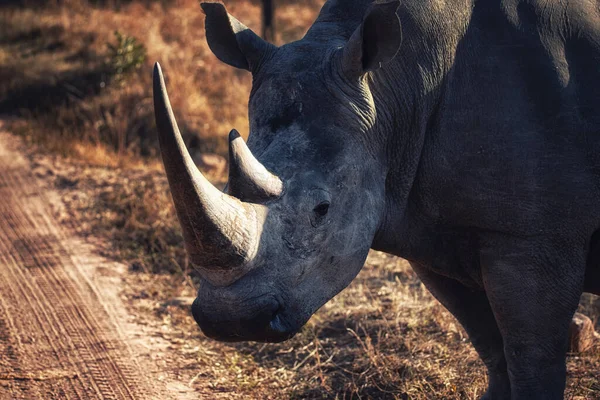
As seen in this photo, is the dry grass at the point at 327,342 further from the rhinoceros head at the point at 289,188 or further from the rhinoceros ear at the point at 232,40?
the rhinoceros ear at the point at 232,40

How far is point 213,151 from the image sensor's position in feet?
32.4

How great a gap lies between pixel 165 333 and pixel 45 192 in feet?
9.72

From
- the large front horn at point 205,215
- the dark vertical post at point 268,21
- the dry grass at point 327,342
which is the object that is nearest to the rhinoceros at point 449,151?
the large front horn at point 205,215

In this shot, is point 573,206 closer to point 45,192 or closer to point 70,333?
point 70,333

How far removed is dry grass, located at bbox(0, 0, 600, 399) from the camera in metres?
5.32

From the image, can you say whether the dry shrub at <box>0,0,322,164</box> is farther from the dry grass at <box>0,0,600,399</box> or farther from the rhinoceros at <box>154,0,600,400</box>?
the rhinoceros at <box>154,0,600,400</box>

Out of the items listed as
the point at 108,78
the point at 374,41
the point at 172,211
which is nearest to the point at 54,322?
the point at 172,211

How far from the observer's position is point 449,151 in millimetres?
3914

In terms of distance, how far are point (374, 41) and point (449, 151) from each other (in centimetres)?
59

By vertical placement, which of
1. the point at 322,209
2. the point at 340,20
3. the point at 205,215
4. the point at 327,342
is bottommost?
the point at 327,342

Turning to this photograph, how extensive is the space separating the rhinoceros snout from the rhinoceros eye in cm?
42

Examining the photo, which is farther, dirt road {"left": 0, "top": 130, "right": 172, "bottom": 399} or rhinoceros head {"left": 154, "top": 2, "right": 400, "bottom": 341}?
dirt road {"left": 0, "top": 130, "right": 172, "bottom": 399}

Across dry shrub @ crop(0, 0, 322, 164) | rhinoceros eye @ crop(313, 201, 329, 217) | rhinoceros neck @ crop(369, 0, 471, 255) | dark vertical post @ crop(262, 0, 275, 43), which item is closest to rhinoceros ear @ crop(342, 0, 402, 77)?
rhinoceros neck @ crop(369, 0, 471, 255)

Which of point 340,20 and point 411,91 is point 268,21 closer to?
point 340,20
